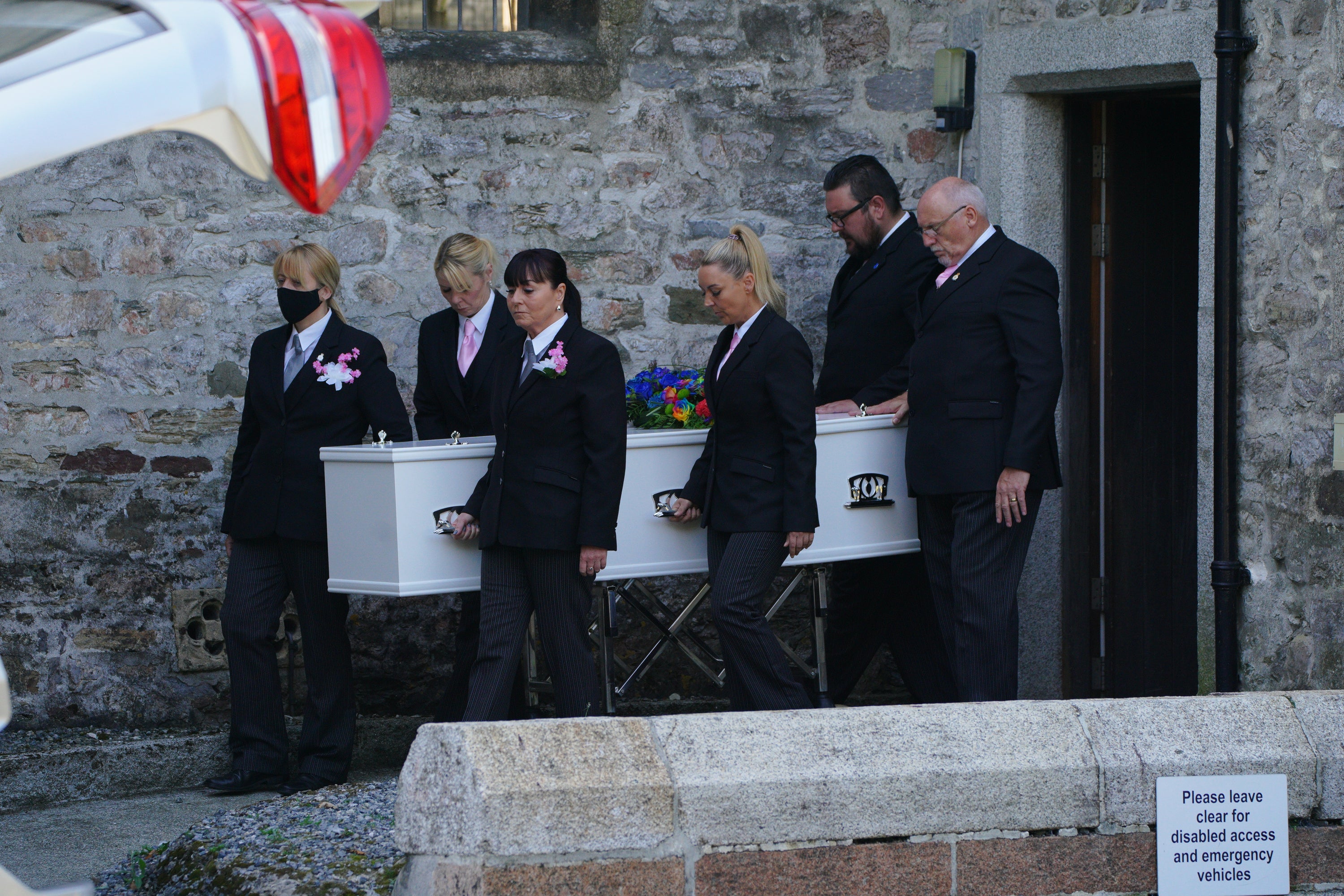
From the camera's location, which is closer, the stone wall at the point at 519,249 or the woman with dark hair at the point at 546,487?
the woman with dark hair at the point at 546,487

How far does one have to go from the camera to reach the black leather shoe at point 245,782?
545cm

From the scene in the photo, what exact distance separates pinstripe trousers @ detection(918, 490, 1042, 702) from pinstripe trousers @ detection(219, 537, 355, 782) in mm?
2084

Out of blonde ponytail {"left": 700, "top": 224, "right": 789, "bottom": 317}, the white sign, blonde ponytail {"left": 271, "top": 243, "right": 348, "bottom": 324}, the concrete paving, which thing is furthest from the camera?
blonde ponytail {"left": 271, "top": 243, "right": 348, "bottom": 324}

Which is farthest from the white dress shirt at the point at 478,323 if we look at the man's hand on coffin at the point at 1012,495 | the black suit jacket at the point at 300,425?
the man's hand on coffin at the point at 1012,495

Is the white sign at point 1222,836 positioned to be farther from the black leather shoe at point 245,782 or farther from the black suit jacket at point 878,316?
the black leather shoe at point 245,782

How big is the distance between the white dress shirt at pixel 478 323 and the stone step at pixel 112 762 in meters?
1.40

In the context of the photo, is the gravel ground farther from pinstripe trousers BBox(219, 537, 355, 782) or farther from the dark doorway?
the dark doorway

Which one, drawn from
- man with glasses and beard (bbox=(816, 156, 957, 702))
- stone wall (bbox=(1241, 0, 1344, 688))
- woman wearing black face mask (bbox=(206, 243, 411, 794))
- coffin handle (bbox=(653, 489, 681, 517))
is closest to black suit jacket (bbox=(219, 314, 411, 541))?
woman wearing black face mask (bbox=(206, 243, 411, 794))

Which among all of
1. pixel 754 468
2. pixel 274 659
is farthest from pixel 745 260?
pixel 274 659

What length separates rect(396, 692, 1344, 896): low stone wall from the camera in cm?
328

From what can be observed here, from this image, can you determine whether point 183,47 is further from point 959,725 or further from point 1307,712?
point 1307,712

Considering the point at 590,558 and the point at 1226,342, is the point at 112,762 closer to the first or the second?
the point at 590,558

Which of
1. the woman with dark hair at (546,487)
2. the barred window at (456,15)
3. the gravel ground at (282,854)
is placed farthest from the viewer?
the barred window at (456,15)

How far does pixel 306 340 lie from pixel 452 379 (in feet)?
1.72
